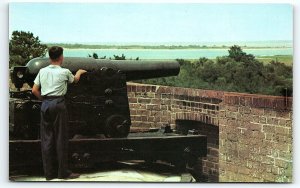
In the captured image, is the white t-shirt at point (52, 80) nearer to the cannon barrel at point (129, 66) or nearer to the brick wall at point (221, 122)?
the cannon barrel at point (129, 66)

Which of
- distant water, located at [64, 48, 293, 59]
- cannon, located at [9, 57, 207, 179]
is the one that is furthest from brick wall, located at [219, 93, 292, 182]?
distant water, located at [64, 48, 293, 59]

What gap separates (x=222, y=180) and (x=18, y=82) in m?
1.93

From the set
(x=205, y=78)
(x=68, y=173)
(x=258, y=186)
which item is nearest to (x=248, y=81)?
(x=205, y=78)

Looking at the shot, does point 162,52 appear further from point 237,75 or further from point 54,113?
point 54,113

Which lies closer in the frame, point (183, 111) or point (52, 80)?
point (52, 80)

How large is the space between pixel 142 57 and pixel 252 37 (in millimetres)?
950

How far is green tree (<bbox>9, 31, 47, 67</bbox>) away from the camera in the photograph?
332 inches

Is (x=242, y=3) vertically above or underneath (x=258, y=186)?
above

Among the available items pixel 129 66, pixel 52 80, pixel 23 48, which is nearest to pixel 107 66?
pixel 129 66

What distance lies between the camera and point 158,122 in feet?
28.0

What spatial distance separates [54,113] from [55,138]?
21cm

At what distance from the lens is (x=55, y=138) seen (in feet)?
27.7

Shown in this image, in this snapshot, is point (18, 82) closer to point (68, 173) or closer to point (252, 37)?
point (68, 173)

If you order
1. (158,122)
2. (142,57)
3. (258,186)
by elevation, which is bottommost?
(258,186)
